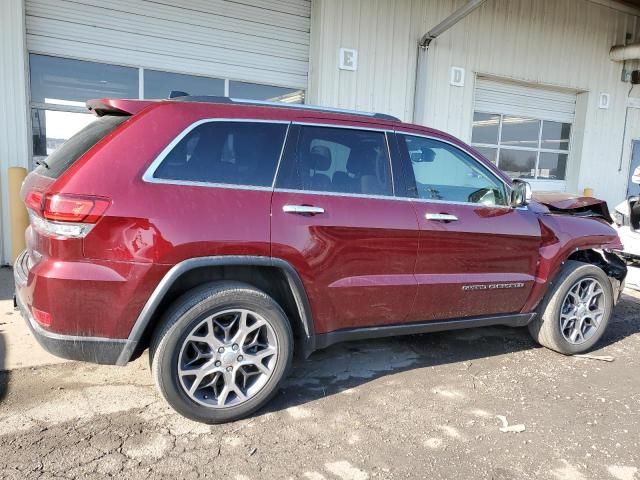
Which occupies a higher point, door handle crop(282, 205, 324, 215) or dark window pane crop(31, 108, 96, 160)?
dark window pane crop(31, 108, 96, 160)

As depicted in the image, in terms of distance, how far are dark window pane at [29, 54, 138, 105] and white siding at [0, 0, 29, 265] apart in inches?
12.7

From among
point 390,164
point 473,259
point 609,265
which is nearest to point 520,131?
point 609,265

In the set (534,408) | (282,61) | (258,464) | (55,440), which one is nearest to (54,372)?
(55,440)

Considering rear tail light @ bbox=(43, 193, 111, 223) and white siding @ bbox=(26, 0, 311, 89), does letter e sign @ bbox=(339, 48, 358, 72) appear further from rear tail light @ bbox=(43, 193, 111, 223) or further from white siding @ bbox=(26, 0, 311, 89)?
rear tail light @ bbox=(43, 193, 111, 223)

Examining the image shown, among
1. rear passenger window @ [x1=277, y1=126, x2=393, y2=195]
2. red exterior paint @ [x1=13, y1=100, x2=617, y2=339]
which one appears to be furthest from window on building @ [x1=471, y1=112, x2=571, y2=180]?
rear passenger window @ [x1=277, y1=126, x2=393, y2=195]

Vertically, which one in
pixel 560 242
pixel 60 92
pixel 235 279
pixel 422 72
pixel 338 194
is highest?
pixel 422 72

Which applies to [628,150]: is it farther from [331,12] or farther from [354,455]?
[354,455]

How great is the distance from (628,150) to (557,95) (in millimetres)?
2507

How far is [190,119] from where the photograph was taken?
115 inches

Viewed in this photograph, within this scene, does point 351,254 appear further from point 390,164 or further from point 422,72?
point 422,72

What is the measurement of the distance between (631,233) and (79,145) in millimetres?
6929

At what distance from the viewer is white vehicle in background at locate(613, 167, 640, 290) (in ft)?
21.4

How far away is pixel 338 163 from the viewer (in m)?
3.36

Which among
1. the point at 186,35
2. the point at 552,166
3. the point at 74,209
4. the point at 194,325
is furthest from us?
the point at 552,166
